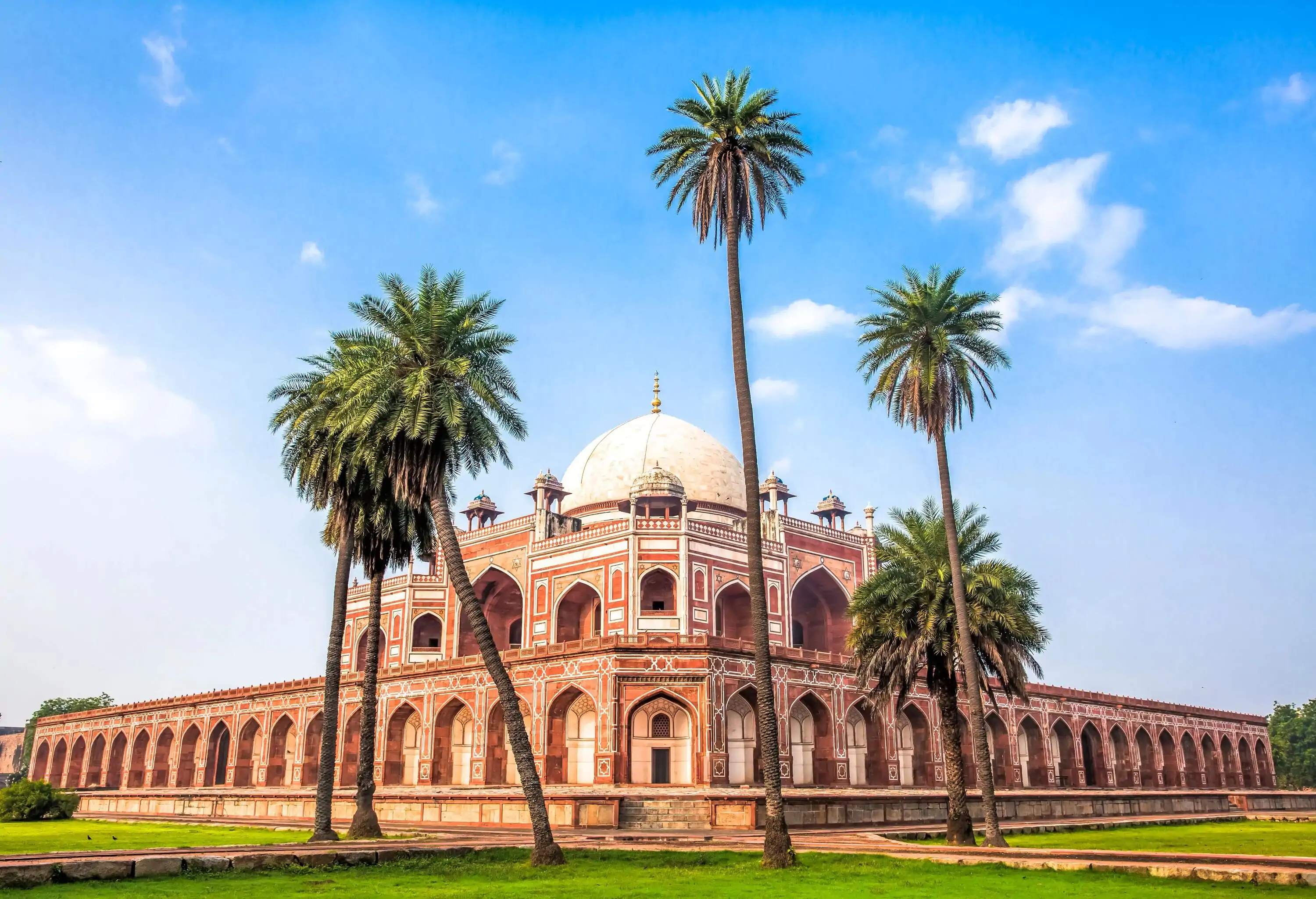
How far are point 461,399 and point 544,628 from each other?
26898 mm

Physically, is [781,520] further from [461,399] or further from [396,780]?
[461,399]

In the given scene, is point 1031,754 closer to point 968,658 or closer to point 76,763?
point 968,658

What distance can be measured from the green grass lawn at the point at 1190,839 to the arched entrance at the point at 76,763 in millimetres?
57534

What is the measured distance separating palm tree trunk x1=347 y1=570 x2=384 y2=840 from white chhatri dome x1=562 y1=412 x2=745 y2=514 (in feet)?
84.1

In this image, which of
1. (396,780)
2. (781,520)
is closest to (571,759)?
(396,780)

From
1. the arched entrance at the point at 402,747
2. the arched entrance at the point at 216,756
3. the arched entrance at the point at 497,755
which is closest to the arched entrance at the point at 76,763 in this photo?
the arched entrance at the point at 216,756

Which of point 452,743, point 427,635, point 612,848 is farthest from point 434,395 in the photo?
point 427,635

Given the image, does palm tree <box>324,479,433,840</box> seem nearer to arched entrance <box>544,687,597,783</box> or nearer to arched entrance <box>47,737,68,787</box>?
arched entrance <box>544,687,597,783</box>

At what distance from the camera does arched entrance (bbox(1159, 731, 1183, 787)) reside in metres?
58.4

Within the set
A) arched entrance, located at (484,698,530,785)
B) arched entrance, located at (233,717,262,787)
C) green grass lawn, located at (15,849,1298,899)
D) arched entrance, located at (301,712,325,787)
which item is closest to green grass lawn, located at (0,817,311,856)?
green grass lawn, located at (15,849,1298,899)

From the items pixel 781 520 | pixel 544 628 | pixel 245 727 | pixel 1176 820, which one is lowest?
pixel 1176 820

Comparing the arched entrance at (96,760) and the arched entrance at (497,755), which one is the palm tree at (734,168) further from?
the arched entrance at (96,760)

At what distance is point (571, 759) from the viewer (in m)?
38.1

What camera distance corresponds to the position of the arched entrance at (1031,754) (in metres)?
49.8
